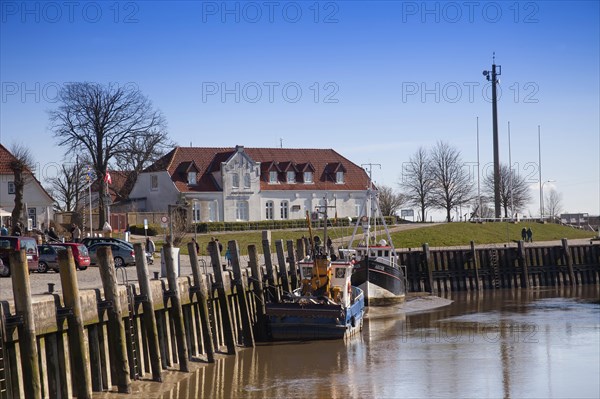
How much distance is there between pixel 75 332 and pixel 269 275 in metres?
17.9

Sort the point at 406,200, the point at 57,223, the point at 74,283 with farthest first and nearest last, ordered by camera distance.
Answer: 1. the point at 406,200
2. the point at 57,223
3. the point at 74,283

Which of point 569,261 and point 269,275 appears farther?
point 569,261

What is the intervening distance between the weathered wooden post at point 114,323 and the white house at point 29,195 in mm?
56413

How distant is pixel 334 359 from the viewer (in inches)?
1239

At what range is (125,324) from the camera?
2392cm

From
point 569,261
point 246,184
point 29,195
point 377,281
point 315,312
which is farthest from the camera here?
point 246,184

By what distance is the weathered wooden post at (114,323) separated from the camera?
72.1 ft

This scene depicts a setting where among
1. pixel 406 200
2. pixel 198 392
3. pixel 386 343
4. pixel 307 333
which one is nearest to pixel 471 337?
pixel 386 343

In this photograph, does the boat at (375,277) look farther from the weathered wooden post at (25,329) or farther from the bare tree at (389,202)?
the bare tree at (389,202)

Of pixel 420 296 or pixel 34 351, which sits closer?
pixel 34 351

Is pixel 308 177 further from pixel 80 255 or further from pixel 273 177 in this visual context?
pixel 80 255

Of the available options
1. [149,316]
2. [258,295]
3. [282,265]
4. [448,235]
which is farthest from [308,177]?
[149,316]

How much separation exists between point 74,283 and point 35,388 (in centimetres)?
301

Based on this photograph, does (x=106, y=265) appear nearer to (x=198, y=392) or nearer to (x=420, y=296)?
(x=198, y=392)
